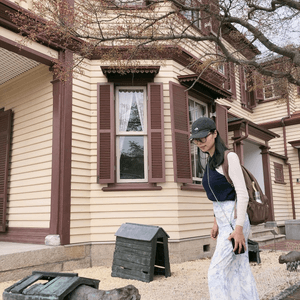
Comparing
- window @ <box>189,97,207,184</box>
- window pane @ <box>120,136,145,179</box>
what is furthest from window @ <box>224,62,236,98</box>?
window pane @ <box>120,136,145,179</box>

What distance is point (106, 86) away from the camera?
6.79 m

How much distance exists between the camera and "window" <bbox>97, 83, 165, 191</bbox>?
651cm

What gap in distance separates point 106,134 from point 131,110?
841 mm

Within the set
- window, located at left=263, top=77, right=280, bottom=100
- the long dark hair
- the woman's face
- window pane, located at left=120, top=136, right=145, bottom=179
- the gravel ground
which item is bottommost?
the gravel ground

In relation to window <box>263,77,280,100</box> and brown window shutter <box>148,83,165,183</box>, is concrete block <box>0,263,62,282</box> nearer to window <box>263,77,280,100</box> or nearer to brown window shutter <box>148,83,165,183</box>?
brown window shutter <box>148,83,165,183</box>

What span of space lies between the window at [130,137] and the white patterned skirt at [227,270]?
13.1 feet

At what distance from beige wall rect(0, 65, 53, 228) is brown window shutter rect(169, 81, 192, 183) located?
2.61 meters

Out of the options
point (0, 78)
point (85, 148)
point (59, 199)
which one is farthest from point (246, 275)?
point (0, 78)

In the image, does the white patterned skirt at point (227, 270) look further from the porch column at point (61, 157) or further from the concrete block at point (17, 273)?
the porch column at point (61, 157)

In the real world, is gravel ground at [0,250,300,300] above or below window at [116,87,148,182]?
below

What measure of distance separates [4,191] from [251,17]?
6.59 metres

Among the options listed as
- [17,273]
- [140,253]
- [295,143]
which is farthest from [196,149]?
[295,143]

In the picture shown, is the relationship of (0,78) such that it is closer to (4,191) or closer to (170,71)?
(4,191)

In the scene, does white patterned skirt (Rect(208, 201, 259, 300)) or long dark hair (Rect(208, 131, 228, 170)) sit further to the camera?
long dark hair (Rect(208, 131, 228, 170))
